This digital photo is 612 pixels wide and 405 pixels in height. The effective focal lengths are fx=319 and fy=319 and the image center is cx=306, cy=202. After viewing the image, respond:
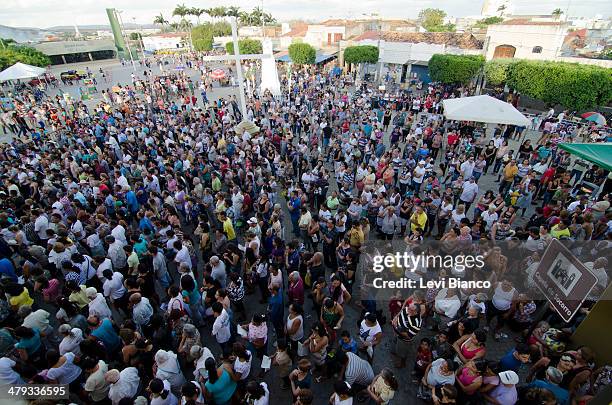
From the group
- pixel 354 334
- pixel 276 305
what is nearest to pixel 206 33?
pixel 276 305

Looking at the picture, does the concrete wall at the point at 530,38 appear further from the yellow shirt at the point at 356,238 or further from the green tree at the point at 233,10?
the green tree at the point at 233,10

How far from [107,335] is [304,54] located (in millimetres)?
36364

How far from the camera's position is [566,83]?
1906 centimetres

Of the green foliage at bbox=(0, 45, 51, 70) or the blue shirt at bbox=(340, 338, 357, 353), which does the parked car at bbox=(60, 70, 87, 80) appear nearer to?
the green foliage at bbox=(0, 45, 51, 70)

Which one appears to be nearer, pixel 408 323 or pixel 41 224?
pixel 408 323

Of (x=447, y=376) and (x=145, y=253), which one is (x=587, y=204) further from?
(x=145, y=253)

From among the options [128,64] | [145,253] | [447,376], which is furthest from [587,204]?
[128,64]

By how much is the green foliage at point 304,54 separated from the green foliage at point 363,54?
4706mm

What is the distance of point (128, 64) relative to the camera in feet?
161

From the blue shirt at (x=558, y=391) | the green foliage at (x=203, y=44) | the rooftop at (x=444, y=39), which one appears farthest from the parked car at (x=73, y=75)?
the blue shirt at (x=558, y=391)

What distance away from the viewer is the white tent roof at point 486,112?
37.6 ft

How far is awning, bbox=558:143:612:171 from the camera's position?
24.3 ft

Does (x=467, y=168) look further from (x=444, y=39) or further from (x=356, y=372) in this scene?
(x=444, y=39)

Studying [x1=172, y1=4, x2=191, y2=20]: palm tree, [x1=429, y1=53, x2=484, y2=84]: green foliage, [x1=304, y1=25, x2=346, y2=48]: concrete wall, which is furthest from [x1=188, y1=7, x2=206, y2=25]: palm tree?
[x1=429, y1=53, x2=484, y2=84]: green foliage
